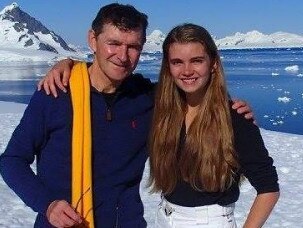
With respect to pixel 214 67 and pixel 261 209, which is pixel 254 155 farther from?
pixel 214 67

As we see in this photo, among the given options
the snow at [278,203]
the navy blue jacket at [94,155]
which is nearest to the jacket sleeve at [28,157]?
the navy blue jacket at [94,155]

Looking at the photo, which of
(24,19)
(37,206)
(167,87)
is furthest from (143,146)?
(24,19)

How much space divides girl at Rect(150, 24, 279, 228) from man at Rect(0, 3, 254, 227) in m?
0.14

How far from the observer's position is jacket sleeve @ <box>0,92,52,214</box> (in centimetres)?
177

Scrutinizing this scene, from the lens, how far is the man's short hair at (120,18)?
6.10 feet

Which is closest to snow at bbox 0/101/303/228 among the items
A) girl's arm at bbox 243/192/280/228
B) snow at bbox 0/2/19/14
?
girl's arm at bbox 243/192/280/228

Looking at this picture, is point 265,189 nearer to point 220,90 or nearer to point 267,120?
point 220,90

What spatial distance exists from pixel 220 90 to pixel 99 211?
0.68 metres

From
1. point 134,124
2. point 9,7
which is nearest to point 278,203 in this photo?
point 134,124

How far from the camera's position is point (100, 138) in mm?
1904

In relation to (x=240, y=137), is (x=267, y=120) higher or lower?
lower

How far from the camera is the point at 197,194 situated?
201 cm

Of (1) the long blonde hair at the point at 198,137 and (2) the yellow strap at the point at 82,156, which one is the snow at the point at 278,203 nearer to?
(1) the long blonde hair at the point at 198,137

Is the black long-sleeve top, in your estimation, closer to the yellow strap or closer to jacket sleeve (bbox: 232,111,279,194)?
jacket sleeve (bbox: 232,111,279,194)
